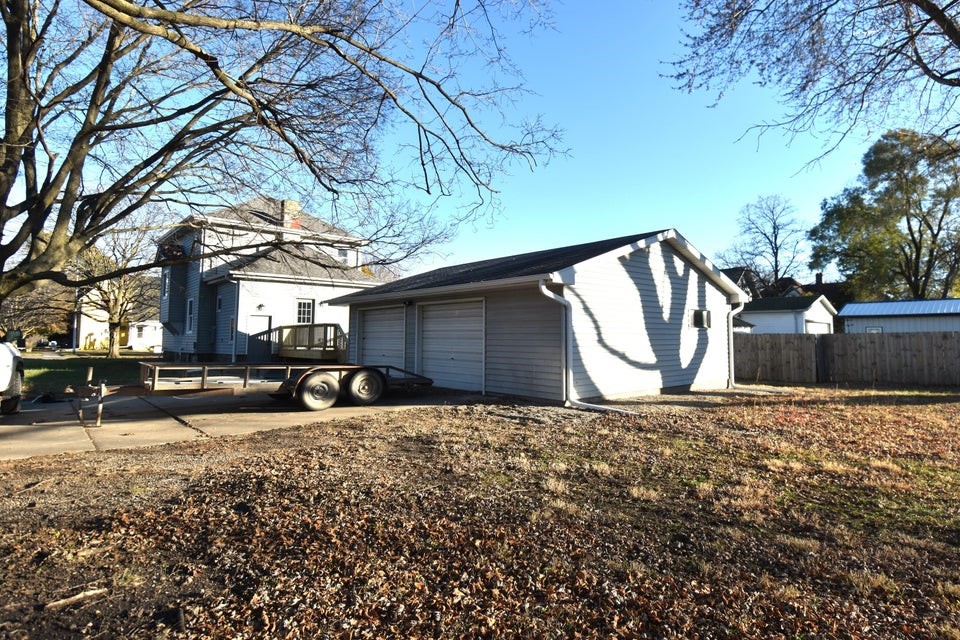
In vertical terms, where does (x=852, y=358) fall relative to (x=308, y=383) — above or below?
above

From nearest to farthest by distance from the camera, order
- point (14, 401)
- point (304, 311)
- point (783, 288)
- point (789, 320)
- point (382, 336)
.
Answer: point (14, 401)
point (382, 336)
point (304, 311)
point (789, 320)
point (783, 288)

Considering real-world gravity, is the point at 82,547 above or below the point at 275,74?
below

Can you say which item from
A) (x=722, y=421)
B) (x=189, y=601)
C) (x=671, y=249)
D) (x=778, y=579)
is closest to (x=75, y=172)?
(x=189, y=601)

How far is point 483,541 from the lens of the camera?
3.66 meters

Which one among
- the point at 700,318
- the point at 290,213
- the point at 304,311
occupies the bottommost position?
the point at 700,318

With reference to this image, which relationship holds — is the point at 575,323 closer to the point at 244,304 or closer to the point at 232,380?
the point at 232,380

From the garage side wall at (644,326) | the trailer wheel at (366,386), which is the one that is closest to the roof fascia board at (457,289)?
the garage side wall at (644,326)

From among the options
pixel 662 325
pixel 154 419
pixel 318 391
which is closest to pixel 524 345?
pixel 662 325

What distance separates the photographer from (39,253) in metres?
7.58

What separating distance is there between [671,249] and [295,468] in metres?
11.1

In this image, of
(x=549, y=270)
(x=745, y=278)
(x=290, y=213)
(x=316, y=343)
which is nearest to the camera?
(x=290, y=213)

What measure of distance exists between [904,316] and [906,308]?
777mm

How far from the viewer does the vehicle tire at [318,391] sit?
1027 centimetres

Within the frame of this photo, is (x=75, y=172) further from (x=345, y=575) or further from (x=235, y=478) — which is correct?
(x=345, y=575)
